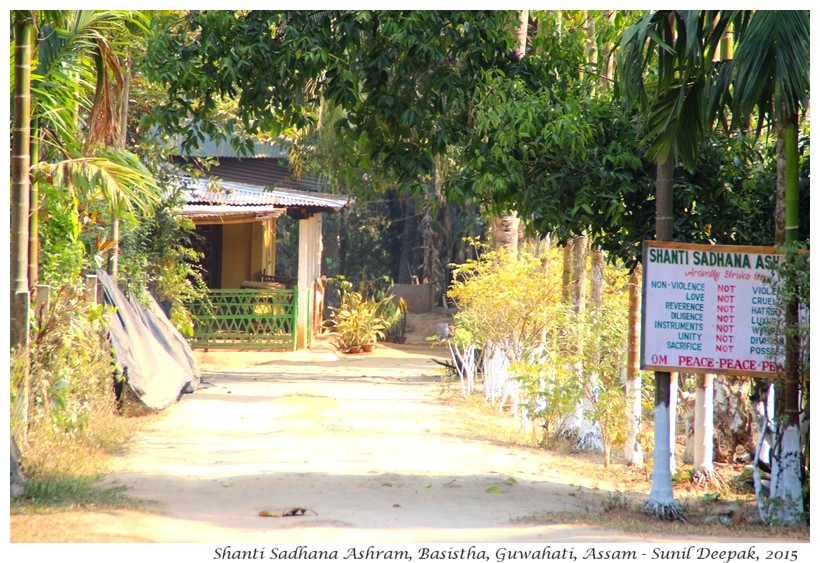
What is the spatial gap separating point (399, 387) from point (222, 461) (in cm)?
689

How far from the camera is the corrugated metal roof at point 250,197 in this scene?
56.3 ft

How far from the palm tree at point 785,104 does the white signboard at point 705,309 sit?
0.98 ft

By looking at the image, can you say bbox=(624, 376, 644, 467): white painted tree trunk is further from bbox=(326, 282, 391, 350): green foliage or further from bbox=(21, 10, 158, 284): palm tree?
bbox=(326, 282, 391, 350): green foliage

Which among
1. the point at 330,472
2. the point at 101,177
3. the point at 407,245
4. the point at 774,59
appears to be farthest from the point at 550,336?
the point at 407,245

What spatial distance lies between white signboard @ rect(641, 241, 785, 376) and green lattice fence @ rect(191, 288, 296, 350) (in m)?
12.7

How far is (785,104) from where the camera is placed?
20.3 feet

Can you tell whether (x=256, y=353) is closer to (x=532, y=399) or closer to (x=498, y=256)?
(x=498, y=256)

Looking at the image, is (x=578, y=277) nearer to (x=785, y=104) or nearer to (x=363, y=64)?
(x=363, y=64)

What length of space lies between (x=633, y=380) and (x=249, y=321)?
11.6 meters

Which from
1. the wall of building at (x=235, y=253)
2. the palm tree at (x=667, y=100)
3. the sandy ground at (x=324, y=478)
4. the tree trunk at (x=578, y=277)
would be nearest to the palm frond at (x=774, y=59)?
the palm tree at (x=667, y=100)

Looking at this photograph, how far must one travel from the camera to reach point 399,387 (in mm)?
15648

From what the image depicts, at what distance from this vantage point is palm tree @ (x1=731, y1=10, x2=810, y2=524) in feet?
19.5

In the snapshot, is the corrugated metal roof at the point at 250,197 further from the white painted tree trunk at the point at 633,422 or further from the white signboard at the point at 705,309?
the white signboard at the point at 705,309

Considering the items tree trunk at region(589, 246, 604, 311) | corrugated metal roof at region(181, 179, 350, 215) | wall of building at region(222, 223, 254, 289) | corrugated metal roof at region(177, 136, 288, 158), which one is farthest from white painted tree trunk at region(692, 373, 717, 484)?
wall of building at region(222, 223, 254, 289)
